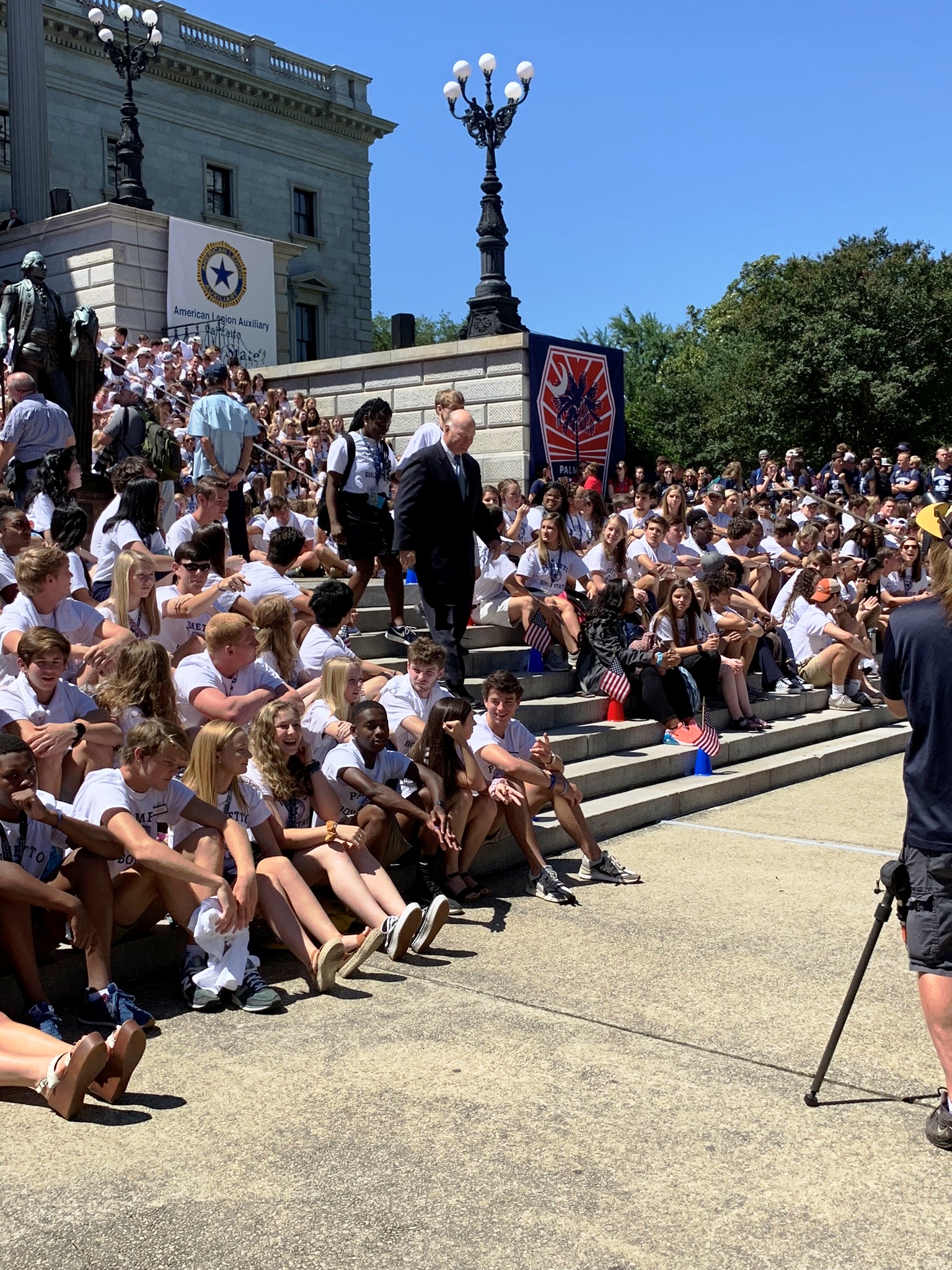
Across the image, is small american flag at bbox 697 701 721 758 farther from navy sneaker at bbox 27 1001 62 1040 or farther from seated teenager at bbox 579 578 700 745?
navy sneaker at bbox 27 1001 62 1040

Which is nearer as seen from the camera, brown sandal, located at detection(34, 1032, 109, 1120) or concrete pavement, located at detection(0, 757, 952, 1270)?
concrete pavement, located at detection(0, 757, 952, 1270)

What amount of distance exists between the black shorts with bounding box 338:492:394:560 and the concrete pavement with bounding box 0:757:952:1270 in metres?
4.02

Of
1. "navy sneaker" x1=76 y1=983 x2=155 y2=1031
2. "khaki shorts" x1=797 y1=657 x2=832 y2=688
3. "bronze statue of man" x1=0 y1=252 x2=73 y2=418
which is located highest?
"bronze statue of man" x1=0 y1=252 x2=73 y2=418

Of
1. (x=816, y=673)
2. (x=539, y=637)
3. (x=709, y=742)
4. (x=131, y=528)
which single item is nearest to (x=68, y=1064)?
(x=131, y=528)

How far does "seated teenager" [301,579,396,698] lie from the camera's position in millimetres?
7102

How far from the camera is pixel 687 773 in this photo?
364 inches

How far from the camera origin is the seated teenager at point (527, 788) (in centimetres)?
650

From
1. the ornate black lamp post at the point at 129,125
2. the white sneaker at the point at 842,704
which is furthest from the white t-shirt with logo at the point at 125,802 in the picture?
the ornate black lamp post at the point at 129,125

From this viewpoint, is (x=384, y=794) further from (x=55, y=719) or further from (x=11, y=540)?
(x=11, y=540)

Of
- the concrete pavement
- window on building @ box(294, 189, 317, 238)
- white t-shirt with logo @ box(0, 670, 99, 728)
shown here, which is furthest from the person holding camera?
window on building @ box(294, 189, 317, 238)

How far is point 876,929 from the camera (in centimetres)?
389

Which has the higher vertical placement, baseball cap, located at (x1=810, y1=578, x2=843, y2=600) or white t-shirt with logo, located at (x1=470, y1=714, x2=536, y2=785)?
baseball cap, located at (x1=810, y1=578, x2=843, y2=600)

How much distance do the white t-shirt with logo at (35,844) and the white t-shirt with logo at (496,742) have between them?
2.38 metres

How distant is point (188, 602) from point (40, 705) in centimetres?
163
